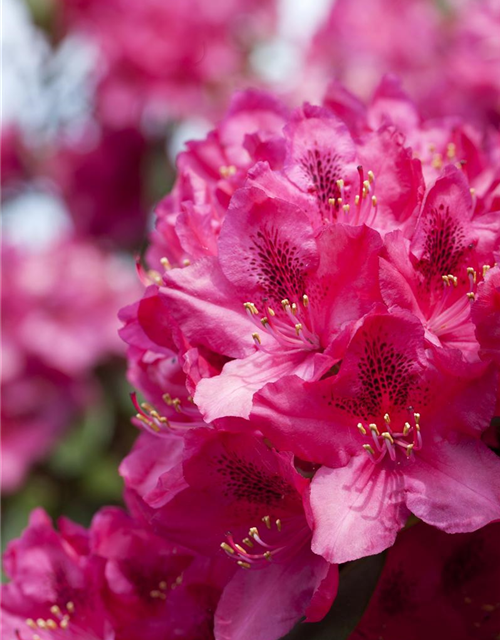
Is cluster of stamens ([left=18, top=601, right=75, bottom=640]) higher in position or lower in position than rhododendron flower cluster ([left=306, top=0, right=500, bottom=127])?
lower

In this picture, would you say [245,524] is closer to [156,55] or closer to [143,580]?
[143,580]

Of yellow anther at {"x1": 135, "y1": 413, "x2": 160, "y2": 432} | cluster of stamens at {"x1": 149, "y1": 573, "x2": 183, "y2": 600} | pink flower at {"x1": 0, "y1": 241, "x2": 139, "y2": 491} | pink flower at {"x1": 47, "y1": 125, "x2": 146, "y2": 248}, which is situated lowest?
pink flower at {"x1": 0, "y1": 241, "x2": 139, "y2": 491}

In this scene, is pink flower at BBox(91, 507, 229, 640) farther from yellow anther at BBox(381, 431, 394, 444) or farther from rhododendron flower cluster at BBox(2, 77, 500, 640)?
yellow anther at BBox(381, 431, 394, 444)

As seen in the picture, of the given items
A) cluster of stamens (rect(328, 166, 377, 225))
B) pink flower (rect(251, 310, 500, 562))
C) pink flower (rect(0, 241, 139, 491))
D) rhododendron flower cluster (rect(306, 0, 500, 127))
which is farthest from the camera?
pink flower (rect(0, 241, 139, 491))

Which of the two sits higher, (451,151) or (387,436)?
(451,151)

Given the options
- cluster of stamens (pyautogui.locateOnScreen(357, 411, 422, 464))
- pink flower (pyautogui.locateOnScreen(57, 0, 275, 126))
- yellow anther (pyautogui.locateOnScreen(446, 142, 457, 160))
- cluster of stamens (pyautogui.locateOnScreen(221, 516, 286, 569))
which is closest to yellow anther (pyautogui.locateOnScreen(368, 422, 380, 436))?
cluster of stamens (pyautogui.locateOnScreen(357, 411, 422, 464))

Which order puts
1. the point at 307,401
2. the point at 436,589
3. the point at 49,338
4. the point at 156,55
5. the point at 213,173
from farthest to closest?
1. the point at 156,55
2. the point at 49,338
3. the point at 213,173
4. the point at 436,589
5. the point at 307,401

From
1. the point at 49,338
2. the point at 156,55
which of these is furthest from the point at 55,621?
the point at 156,55

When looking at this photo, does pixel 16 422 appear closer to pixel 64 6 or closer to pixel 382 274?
pixel 64 6
